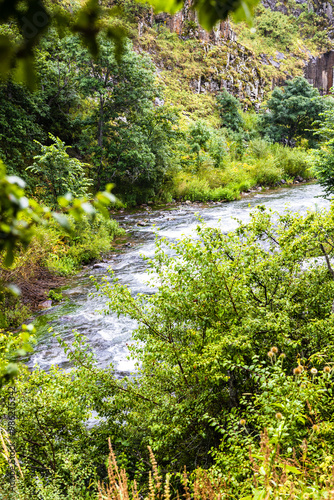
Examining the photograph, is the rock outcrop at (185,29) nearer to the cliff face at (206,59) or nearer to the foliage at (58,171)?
the cliff face at (206,59)

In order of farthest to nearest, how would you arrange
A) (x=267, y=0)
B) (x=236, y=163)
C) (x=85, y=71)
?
(x=267, y=0) → (x=236, y=163) → (x=85, y=71)

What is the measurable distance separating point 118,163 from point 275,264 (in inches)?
599

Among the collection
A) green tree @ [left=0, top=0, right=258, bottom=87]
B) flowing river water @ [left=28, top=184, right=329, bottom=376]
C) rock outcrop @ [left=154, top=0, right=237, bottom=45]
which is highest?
rock outcrop @ [left=154, top=0, right=237, bottom=45]

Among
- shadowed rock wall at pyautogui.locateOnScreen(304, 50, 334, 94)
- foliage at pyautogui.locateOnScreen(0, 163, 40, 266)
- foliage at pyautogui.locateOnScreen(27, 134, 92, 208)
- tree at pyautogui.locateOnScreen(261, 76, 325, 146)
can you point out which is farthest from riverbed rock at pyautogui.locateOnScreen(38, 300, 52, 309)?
shadowed rock wall at pyautogui.locateOnScreen(304, 50, 334, 94)

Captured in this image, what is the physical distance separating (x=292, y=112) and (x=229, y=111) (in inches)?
248

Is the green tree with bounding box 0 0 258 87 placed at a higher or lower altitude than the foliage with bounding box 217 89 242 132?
lower

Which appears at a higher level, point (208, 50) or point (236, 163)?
point (208, 50)

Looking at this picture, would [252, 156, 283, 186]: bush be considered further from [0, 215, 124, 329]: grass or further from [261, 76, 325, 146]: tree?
[0, 215, 124, 329]: grass

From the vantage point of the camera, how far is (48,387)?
301cm

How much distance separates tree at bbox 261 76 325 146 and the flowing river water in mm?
18155

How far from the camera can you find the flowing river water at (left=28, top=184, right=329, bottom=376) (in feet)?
19.4

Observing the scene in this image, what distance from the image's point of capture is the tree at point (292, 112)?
30.2 m

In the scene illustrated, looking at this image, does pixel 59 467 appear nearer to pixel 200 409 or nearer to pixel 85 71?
pixel 200 409

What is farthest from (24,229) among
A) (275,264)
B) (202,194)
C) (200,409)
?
(202,194)
